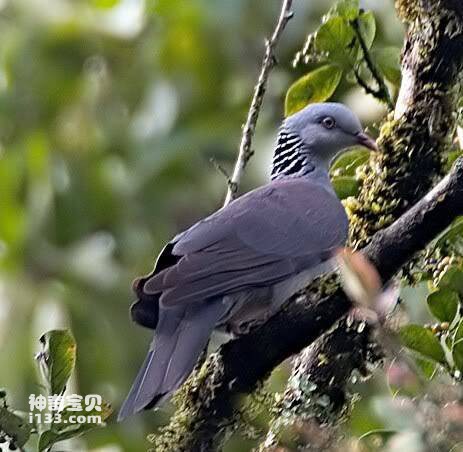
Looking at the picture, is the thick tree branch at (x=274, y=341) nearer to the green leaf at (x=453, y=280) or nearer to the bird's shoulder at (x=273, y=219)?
the green leaf at (x=453, y=280)

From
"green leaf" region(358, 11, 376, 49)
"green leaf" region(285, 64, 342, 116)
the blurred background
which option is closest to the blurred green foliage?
the blurred background

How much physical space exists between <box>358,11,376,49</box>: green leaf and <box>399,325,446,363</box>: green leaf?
1200mm

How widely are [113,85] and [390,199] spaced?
14.9ft

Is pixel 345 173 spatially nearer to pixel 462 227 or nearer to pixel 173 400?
pixel 462 227

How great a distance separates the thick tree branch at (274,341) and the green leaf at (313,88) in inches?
31.0

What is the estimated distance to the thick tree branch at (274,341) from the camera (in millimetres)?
3463

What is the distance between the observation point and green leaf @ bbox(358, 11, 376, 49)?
169 inches

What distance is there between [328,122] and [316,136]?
0.08m

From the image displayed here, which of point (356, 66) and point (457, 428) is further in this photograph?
point (356, 66)

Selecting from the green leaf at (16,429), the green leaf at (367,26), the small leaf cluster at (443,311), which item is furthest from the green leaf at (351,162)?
the green leaf at (16,429)

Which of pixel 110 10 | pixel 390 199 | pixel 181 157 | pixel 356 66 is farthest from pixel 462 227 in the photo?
pixel 110 10

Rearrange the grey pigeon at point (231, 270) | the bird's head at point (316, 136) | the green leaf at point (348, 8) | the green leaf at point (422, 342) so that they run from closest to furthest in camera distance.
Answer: the green leaf at point (422, 342)
the grey pigeon at point (231, 270)
the green leaf at point (348, 8)
the bird's head at point (316, 136)

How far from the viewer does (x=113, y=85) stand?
8430 millimetres

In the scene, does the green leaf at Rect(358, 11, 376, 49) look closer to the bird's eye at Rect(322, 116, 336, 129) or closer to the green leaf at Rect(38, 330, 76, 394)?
the bird's eye at Rect(322, 116, 336, 129)
